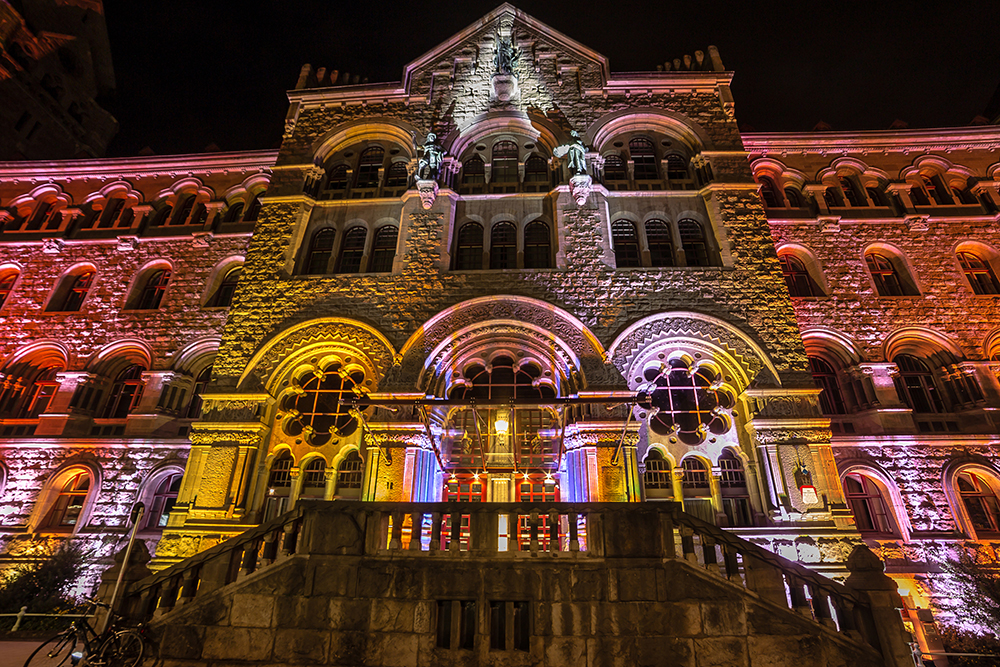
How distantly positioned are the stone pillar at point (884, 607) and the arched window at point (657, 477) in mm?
5024

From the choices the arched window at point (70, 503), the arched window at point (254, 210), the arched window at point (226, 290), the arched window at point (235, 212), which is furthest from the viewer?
the arched window at point (235, 212)

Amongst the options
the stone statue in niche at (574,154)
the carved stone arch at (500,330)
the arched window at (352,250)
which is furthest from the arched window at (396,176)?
the carved stone arch at (500,330)

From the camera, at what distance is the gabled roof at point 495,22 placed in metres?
20.4

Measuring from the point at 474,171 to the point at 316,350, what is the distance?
8169mm

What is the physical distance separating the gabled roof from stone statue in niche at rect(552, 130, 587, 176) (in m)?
4.16

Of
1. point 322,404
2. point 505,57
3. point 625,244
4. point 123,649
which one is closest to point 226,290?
point 322,404

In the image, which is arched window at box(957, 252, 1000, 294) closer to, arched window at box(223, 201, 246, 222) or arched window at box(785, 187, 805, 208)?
arched window at box(785, 187, 805, 208)

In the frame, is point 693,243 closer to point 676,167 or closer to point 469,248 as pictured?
point 676,167

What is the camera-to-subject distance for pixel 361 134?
19906 millimetres

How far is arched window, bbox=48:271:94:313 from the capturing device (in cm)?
1942

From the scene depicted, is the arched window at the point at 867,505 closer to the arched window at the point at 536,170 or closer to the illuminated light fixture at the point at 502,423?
the illuminated light fixture at the point at 502,423

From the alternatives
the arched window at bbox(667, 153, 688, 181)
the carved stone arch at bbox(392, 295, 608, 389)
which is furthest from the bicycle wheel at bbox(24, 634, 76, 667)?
the arched window at bbox(667, 153, 688, 181)

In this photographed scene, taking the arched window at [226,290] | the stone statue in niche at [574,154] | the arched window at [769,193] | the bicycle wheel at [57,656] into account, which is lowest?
the bicycle wheel at [57,656]

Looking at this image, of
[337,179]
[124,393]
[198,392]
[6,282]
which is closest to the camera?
[198,392]
